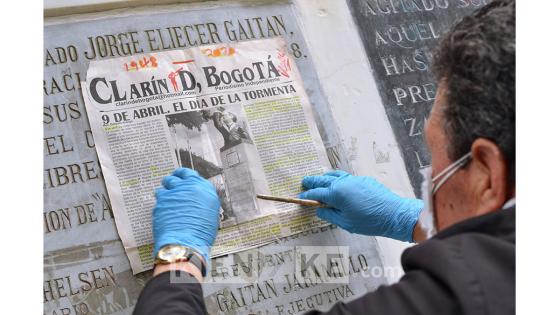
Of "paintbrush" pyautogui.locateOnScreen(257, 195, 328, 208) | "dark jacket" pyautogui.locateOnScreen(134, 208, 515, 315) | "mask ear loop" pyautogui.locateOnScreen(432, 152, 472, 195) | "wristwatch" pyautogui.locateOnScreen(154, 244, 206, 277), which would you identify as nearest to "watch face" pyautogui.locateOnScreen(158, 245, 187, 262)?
"wristwatch" pyautogui.locateOnScreen(154, 244, 206, 277)

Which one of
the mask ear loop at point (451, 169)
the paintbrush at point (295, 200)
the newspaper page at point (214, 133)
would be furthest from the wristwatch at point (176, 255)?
the mask ear loop at point (451, 169)

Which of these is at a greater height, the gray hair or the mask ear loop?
the gray hair

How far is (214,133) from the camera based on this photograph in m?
1.31

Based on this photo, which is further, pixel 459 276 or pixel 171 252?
pixel 171 252

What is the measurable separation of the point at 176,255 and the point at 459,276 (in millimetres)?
585

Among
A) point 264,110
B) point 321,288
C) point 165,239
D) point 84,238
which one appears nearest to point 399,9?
point 264,110

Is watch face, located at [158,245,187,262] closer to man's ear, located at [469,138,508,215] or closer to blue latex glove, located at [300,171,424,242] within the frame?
blue latex glove, located at [300,171,424,242]

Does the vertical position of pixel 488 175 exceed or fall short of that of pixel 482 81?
it falls short

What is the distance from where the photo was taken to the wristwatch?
3.70 ft

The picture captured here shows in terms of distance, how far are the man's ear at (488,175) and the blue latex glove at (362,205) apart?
44 cm

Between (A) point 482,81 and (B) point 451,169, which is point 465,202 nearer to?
(B) point 451,169

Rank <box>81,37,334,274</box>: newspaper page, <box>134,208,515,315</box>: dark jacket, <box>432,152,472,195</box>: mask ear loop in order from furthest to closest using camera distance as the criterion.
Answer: <box>81,37,334,274</box>: newspaper page, <box>432,152,472,195</box>: mask ear loop, <box>134,208,515,315</box>: dark jacket

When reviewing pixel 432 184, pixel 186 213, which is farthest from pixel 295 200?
pixel 432 184

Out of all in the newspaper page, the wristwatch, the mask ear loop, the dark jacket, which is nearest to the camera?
the dark jacket
